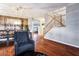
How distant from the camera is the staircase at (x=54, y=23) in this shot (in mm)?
2795

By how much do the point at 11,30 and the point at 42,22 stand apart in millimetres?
737

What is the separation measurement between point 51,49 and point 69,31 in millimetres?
613

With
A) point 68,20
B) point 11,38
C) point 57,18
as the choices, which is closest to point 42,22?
point 57,18

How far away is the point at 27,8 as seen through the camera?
2.73 m

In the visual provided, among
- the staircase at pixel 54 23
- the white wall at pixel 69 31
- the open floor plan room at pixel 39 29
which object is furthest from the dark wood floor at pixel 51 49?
the staircase at pixel 54 23

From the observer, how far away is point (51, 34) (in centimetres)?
294

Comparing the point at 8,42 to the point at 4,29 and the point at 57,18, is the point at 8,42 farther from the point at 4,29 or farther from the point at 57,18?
the point at 57,18

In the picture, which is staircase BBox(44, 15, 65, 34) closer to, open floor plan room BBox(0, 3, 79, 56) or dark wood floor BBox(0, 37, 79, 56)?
open floor plan room BBox(0, 3, 79, 56)

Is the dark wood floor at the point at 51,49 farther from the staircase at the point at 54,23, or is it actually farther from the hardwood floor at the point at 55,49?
the staircase at the point at 54,23

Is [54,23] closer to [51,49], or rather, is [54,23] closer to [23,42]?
[51,49]

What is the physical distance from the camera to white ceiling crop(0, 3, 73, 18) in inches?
105

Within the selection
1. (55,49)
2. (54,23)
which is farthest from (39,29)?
(55,49)

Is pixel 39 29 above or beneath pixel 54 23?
beneath

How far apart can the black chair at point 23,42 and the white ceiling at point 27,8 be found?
44cm
